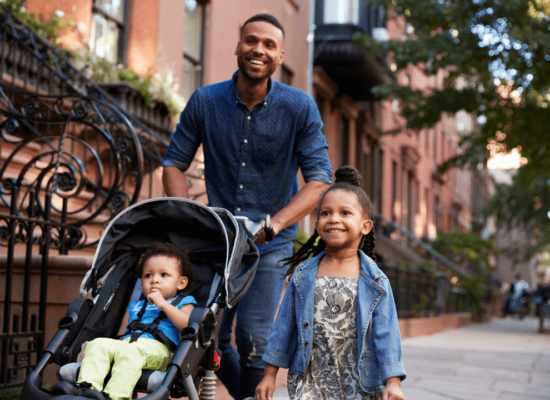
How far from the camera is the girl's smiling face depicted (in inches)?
121

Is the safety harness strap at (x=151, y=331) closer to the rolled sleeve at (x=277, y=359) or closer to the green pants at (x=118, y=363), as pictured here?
the green pants at (x=118, y=363)

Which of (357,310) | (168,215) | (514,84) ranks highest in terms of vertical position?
(514,84)

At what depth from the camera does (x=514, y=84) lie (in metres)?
15.9

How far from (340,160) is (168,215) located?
16.8m

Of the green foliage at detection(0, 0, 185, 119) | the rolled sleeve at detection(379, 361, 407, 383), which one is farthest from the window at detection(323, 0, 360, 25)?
the rolled sleeve at detection(379, 361, 407, 383)

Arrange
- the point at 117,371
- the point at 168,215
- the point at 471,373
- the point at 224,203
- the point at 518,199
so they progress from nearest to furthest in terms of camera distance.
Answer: the point at 117,371 < the point at 168,215 < the point at 224,203 < the point at 471,373 < the point at 518,199

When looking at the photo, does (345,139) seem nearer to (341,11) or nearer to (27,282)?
(341,11)

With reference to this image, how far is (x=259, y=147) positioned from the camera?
384 cm

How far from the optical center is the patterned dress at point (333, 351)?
3.07 metres

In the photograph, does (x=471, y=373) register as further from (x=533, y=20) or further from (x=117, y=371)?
(x=533, y=20)

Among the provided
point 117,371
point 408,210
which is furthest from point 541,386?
point 408,210

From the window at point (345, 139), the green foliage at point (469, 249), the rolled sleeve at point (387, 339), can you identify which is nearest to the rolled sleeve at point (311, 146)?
the rolled sleeve at point (387, 339)

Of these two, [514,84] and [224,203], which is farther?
Answer: [514,84]

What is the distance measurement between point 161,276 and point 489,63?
47.3 feet
